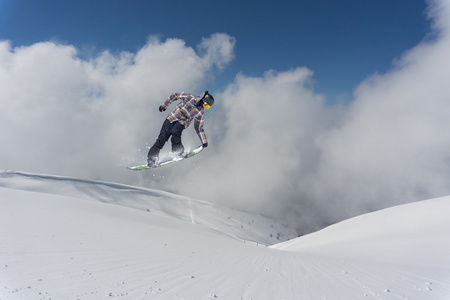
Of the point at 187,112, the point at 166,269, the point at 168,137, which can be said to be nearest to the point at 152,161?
the point at 168,137

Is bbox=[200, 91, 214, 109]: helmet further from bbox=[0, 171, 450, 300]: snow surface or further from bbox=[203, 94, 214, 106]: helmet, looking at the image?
bbox=[0, 171, 450, 300]: snow surface

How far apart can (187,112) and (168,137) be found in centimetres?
139

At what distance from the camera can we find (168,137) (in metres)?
8.16

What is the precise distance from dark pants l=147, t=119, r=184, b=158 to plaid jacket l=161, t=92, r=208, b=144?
0.62 feet

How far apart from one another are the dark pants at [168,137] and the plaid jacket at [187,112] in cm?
19

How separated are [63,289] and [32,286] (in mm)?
323

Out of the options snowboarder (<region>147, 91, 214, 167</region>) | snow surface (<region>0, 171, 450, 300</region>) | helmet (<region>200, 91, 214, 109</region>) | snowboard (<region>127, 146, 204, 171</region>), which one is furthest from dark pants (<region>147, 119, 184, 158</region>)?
snow surface (<region>0, 171, 450, 300</region>)

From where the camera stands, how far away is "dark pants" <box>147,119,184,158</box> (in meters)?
7.67

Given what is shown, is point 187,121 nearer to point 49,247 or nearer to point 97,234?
point 97,234

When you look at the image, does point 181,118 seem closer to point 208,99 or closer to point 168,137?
point 168,137

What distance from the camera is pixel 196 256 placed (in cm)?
440

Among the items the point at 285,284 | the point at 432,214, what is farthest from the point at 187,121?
the point at 432,214

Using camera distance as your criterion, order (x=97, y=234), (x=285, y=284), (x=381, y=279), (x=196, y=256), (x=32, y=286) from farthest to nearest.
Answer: (x=97, y=234)
(x=196, y=256)
(x=381, y=279)
(x=285, y=284)
(x=32, y=286)

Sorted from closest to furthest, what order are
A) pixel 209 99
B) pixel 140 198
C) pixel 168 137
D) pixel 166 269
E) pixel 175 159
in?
pixel 166 269 → pixel 209 99 → pixel 168 137 → pixel 175 159 → pixel 140 198
